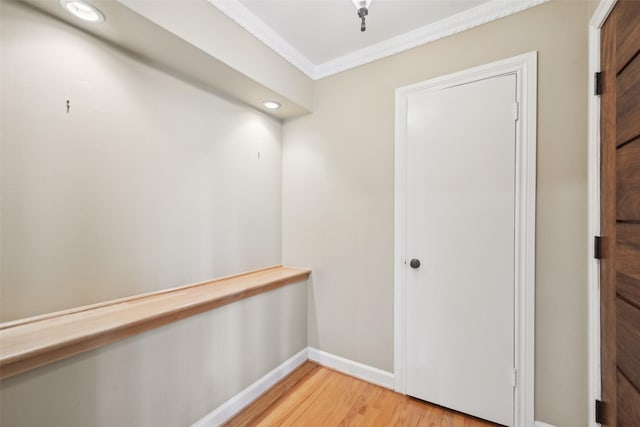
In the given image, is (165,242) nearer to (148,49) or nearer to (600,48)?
(148,49)

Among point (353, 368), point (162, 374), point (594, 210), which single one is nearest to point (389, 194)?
point (594, 210)

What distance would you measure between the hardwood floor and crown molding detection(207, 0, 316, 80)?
8.42ft

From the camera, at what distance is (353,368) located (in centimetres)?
220

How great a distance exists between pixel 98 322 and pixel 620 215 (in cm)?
231

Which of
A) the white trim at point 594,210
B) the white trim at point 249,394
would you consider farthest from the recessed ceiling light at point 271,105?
the white trim at point 249,394

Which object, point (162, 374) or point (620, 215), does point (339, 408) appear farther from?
point (620, 215)

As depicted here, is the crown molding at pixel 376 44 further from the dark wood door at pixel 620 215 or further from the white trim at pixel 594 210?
the dark wood door at pixel 620 215

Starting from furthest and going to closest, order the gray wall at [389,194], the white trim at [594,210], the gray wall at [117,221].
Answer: the gray wall at [389,194] < the white trim at [594,210] < the gray wall at [117,221]

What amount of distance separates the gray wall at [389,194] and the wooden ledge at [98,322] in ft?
2.60

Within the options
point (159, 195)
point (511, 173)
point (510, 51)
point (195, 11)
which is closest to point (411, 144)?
point (511, 173)

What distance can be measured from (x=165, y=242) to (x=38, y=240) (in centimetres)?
56

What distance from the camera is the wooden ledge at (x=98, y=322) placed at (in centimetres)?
97

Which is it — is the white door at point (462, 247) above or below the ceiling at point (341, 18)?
below

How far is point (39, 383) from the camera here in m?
1.00
